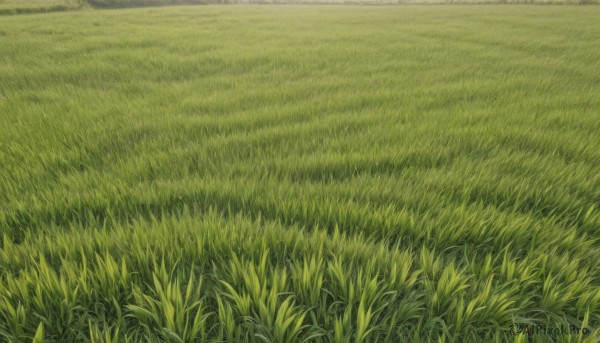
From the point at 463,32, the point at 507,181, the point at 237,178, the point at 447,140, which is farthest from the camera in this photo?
the point at 463,32

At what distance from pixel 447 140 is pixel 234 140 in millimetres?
1704

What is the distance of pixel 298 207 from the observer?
60.7 inches

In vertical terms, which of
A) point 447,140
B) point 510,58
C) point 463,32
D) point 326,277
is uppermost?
point 463,32

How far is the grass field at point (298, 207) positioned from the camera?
96cm

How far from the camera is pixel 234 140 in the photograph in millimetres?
2451

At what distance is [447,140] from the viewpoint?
7.91 ft

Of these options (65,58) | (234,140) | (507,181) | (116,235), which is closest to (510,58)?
(507,181)

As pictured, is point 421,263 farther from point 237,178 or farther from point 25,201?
point 25,201

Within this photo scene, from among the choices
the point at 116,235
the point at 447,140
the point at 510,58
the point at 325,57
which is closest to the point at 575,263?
the point at 447,140

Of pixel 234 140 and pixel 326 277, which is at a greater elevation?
pixel 234 140

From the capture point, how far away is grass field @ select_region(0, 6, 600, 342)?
96cm

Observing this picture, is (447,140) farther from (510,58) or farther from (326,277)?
(510,58)

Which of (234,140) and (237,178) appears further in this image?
(234,140)

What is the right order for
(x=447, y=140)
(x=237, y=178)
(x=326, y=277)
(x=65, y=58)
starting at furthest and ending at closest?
1. (x=65, y=58)
2. (x=447, y=140)
3. (x=237, y=178)
4. (x=326, y=277)
